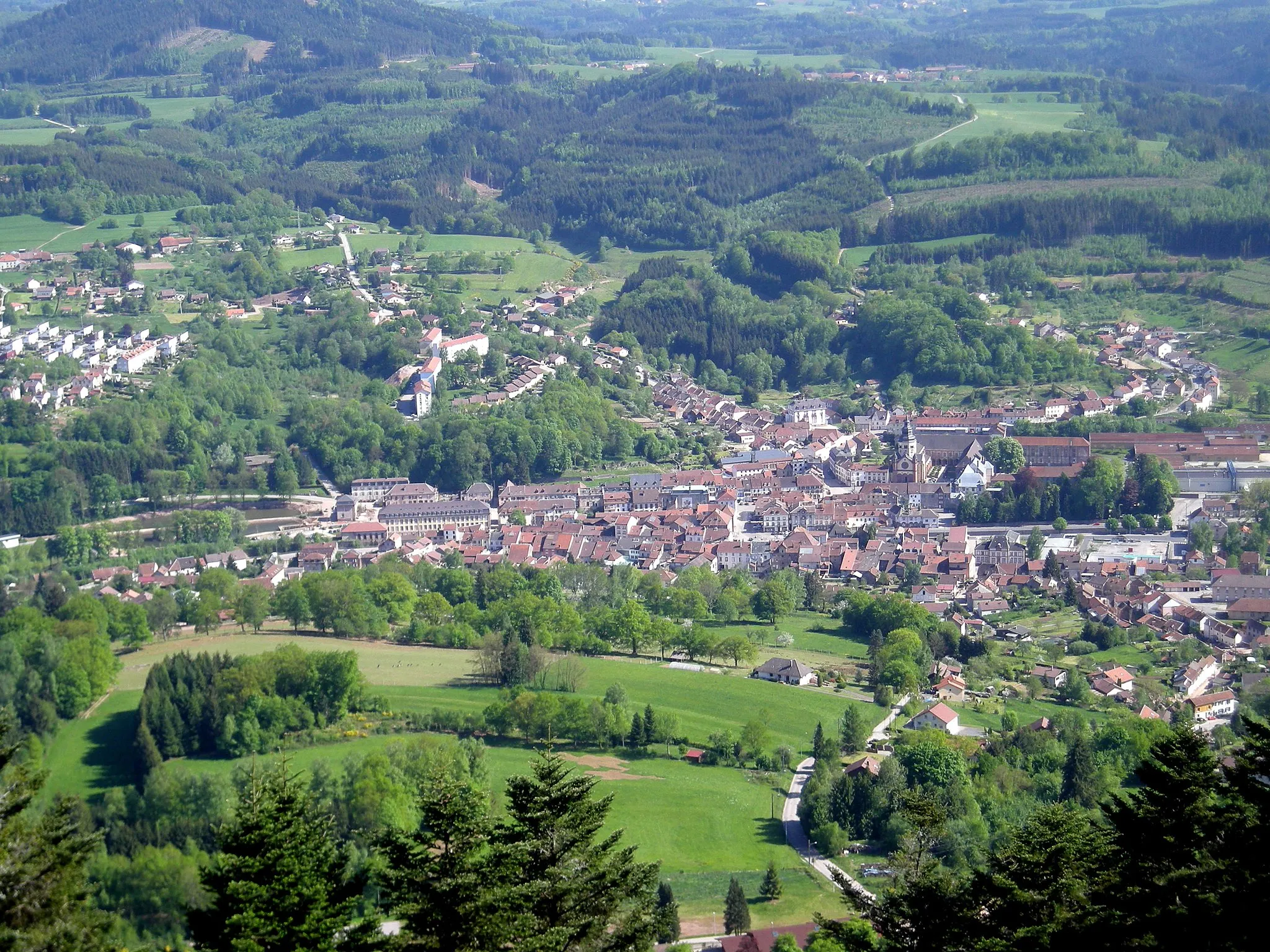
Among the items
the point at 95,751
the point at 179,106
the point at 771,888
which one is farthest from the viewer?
the point at 179,106

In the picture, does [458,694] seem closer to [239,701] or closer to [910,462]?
[239,701]

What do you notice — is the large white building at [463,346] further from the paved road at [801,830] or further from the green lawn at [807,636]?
the paved road at [801,830]

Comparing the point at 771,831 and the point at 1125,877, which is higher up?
the point at 1125,877

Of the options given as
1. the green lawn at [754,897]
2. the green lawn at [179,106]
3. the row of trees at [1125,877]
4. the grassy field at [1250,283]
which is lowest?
the green lawn at [754,897]

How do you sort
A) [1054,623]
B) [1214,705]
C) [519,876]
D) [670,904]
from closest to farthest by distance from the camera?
[519,876] < [670,904] < [1214,705] < [1054,623]

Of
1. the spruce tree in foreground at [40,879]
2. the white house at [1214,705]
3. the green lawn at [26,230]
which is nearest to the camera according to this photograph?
the spruce tree in foreground at [40,879]

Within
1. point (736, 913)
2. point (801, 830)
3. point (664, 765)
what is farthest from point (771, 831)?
point (736, 913)

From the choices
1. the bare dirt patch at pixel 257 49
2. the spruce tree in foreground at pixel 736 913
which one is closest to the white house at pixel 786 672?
the spruce tree in foreground at pixel 736 913
